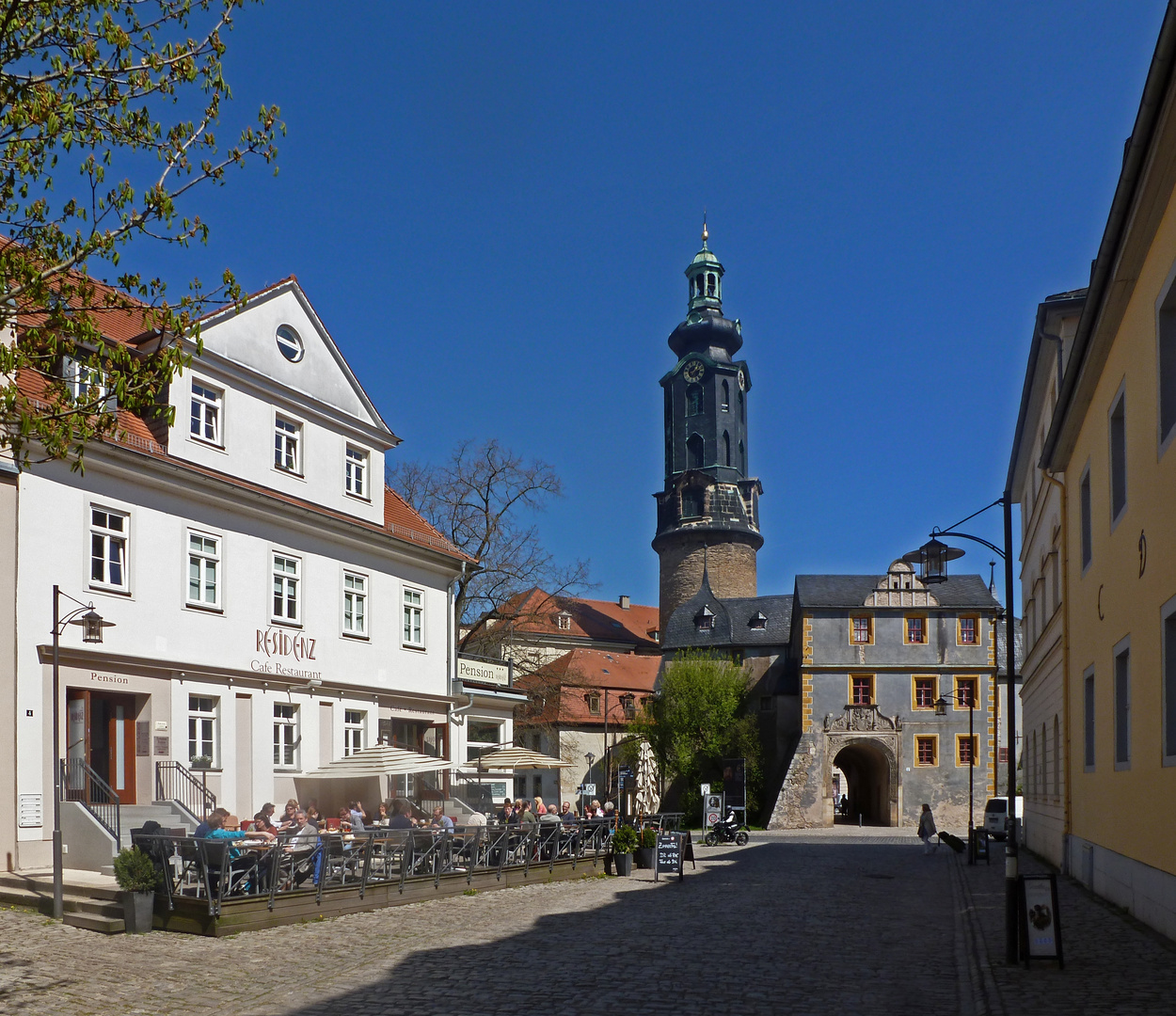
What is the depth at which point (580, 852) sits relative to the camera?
80.9 ft

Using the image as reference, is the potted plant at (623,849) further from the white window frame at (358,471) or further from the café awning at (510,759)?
the white window frame at (358,471)

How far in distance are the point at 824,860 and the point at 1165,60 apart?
24.1 m

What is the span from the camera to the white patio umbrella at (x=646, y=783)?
65.6m

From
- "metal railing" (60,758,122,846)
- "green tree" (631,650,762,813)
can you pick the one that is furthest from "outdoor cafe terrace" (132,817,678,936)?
"green tree" (631,650,762,813)

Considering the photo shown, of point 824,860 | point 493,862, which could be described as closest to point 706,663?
point 824,860

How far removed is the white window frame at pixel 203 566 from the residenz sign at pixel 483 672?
9412mm

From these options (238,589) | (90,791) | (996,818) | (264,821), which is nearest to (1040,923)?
(264,821)

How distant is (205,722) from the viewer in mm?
22797

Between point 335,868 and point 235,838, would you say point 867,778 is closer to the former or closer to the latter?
point 335,868

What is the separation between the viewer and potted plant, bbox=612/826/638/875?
2444cm

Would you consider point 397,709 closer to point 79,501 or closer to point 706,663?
point 79,501

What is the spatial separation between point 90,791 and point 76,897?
11.6 feet

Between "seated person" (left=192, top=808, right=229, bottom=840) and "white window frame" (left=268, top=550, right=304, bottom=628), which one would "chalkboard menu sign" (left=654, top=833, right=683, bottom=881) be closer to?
"seated person" (left=192, top=808, right=229, bottom=840)

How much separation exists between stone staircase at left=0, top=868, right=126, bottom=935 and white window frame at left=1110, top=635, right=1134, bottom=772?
40.9 ft
